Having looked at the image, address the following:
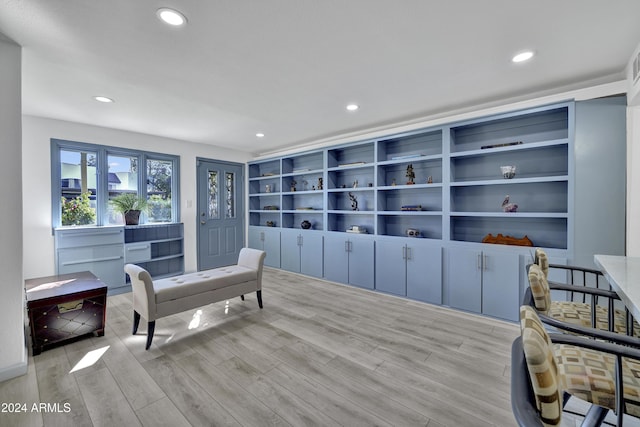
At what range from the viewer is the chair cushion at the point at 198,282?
2.76 metres

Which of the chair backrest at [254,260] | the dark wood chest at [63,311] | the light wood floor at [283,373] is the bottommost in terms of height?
the light wood floor at [283,373]

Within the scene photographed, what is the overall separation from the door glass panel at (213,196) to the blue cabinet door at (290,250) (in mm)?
1507

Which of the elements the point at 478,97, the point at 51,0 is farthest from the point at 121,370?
the point at 478,97

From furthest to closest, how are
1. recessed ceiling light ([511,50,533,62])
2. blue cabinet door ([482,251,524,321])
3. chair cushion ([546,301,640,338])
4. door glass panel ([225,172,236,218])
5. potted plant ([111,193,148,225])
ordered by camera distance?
door glass panel ([225,172,236,218]), potted plant ([111,193,148,225]), blue cabinet door ([482,251,524,321]), recessed ceiling light ([511,50,533,62]), chair cushion ([546,301,640,338])

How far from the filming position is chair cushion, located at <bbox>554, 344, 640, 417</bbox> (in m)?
1.04

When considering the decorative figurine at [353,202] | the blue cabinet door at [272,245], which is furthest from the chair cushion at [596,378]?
the blue cabinet door at [272,245]

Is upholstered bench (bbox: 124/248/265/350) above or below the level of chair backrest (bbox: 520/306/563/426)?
below

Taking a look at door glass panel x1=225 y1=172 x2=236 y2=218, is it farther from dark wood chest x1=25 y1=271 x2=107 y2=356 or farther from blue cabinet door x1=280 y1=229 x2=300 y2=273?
dark wood chest x1=25 y1=271 x2=107 y2=356

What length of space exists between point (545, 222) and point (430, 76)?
2.13 meters

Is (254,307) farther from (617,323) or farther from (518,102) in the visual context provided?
(518,102)

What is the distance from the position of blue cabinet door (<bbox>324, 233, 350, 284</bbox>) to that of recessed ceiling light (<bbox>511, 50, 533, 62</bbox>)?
3072 mm

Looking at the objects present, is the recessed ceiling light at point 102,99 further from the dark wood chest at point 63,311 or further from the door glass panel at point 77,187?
the dark wood chest at point 63,311

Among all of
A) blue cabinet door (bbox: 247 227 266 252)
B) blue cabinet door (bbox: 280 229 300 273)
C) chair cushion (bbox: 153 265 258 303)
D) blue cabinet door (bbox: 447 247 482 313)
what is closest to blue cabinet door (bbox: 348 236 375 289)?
blue cabinet door (bbox: 447 247 482 313)

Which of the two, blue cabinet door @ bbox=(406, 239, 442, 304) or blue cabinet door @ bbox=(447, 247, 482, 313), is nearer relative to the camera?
blue cabinet door @ bbox=(447, 247, 482, 313)
